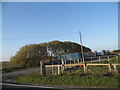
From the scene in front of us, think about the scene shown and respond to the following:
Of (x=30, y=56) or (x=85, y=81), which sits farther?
(x=30, y=56)

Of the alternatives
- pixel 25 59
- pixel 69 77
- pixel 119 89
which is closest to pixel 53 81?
pixel 69 77

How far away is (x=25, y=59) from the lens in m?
34.8

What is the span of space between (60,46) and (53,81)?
1401 inches

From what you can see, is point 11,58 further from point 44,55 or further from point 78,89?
point 78,89

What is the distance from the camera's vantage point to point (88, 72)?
46.7ft

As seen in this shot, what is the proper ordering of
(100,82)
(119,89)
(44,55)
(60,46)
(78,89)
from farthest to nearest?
(60,46) < (44,55) < (100,82) < (78,89) < (119,89)

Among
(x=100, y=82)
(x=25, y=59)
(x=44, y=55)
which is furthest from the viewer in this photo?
(x=44, y=55)

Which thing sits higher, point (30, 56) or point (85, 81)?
point (30, 56)

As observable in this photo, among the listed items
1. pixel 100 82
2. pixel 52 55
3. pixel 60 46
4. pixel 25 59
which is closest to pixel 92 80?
pixel 100 82

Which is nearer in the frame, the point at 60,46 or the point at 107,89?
the point at 107,89

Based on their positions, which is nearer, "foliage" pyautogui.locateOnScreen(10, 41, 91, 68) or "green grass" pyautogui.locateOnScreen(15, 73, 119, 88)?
"green grass" pyautogui.locateOnScreen(15, 73, 119, 88)

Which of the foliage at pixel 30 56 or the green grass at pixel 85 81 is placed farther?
the foliage at pixel 30 56

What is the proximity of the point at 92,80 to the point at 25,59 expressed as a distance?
2459cm

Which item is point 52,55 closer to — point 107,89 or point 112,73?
point 112,73
